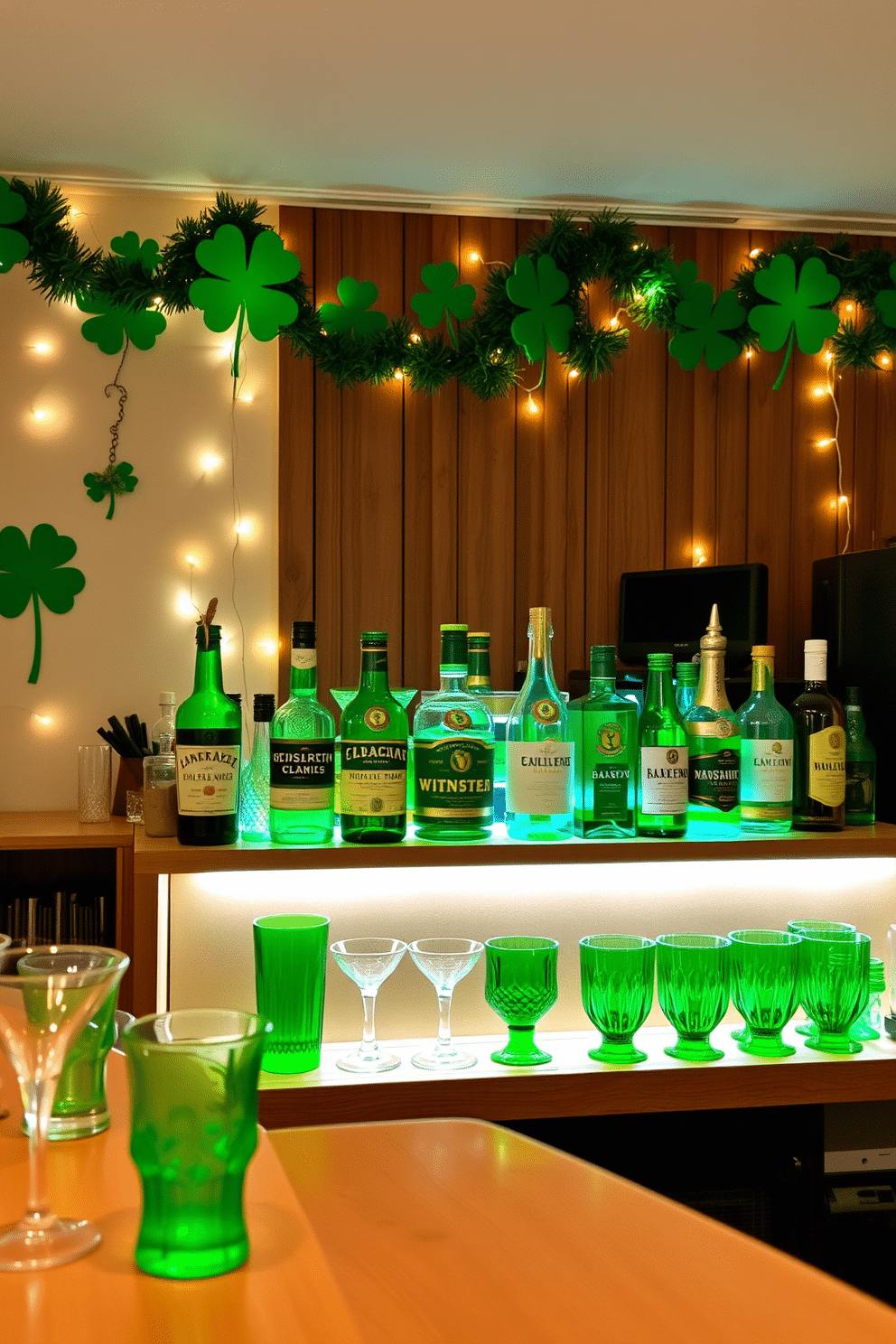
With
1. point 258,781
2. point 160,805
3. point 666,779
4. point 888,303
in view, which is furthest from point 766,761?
point 888,303

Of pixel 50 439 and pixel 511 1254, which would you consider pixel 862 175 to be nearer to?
pixel 50 439

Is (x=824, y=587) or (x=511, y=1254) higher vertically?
(x=824, y=587)

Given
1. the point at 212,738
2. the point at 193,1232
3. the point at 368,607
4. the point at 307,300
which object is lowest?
the point at 193,1232

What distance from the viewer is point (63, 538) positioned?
3.02 meters

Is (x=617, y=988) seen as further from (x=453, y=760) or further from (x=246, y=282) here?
(x=246, y=282)

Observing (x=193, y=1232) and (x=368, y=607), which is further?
(x=368, y=607)

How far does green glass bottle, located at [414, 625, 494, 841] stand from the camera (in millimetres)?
1523

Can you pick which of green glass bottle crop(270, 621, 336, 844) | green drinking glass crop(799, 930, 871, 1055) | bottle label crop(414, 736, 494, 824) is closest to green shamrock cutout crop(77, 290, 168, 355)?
green glass bottle crop(270, 621, 336, 844)

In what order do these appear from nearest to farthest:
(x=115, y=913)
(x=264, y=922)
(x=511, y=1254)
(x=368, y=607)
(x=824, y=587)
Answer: (x=511, y=1254) → (x=264, y=922) → (x=115, y=913) → (x=824, y=587) → (x=368, y=607)

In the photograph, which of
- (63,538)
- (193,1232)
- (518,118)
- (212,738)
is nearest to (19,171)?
(63,538)

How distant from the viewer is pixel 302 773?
1490 millimetres

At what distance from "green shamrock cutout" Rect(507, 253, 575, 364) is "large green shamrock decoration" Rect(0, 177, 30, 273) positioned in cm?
128

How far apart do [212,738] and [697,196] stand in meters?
2.46

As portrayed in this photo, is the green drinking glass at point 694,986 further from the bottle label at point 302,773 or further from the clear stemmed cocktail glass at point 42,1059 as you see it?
the clear stemmed cocktail glass at point 42,1059
